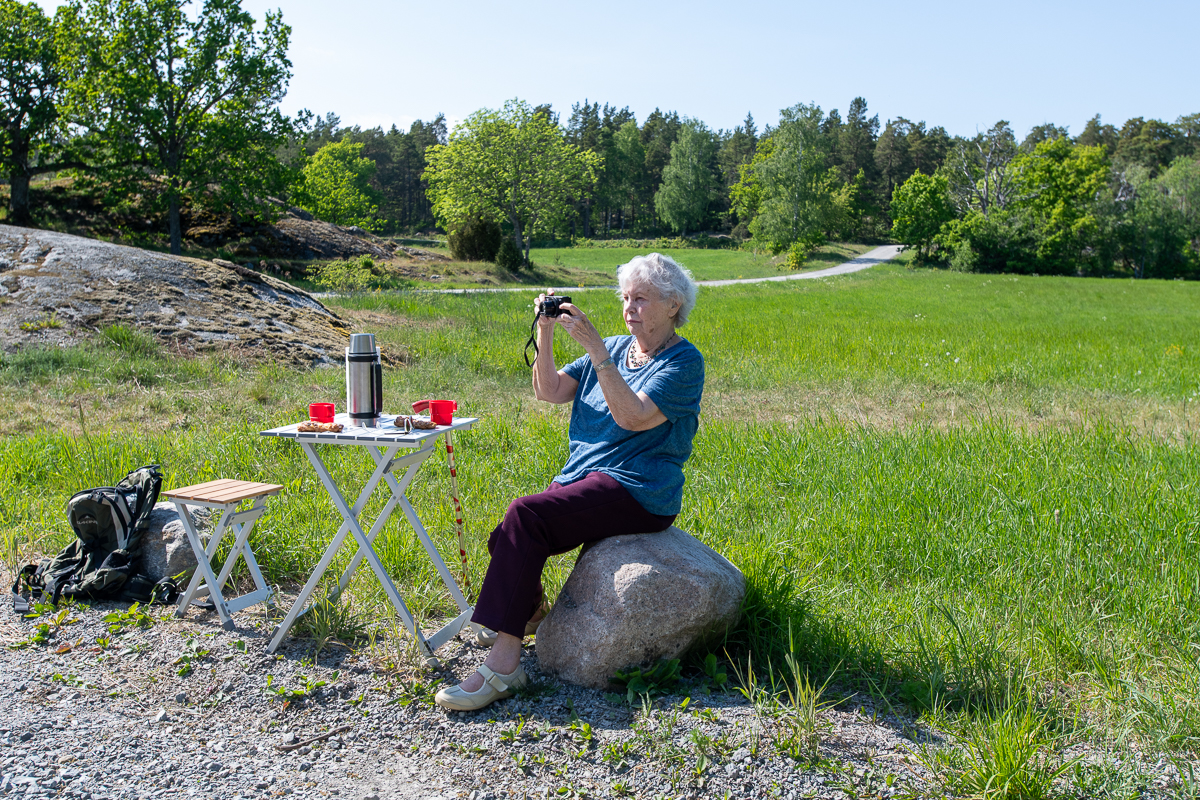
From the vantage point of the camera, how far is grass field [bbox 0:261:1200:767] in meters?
3.38

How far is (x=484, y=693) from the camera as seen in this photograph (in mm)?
3145

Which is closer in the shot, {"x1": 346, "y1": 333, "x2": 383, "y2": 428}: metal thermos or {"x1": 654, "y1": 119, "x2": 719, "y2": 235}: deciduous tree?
{"x1": 346, "y1": 333, "x2": 383, "y2": 428}: metal thermos

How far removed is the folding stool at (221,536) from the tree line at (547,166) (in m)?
23.3

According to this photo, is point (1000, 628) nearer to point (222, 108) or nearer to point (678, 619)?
point (678, 619)

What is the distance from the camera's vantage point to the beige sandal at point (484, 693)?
312 cm

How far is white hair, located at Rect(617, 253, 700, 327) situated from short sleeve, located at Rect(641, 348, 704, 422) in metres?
0.22

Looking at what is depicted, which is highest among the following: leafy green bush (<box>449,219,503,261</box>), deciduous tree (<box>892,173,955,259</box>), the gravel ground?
deciduous tree (<box>892,173,955,259</box>)

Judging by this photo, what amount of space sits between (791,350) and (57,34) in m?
23.1

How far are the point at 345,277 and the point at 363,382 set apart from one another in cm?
1975

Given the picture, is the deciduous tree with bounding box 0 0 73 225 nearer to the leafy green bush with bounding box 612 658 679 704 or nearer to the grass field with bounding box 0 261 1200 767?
the grass field with bounding box 0 261 1200 767

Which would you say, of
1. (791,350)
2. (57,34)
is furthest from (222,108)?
(791,350)

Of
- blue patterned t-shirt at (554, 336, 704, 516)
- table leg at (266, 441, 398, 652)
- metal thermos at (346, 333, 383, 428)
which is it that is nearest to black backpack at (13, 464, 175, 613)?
table leg at (266, 441, 398, 652)

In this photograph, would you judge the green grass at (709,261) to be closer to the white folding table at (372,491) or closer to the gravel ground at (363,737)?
the white folding table at (372,491)

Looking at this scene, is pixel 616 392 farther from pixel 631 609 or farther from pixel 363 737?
pixel 363 737
